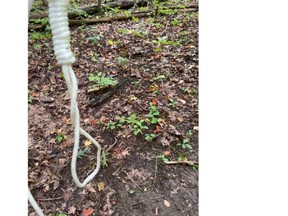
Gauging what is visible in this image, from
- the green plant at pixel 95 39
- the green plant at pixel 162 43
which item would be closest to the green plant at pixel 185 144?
the green plant at pixel 162 43

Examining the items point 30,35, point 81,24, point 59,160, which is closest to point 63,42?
point 59,160

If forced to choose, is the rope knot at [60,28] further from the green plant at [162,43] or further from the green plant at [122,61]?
the green plant at [162,43]

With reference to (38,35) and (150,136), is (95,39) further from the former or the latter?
(150,136)

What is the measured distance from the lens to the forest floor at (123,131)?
1.59m

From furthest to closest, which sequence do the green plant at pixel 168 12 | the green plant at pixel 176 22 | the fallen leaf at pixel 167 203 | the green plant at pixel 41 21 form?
the green plant at pixel 168 12 < the green plant at pixel 176 22 < the green plant at pixel 41 21 < the fallen leaf at pixel 167 203

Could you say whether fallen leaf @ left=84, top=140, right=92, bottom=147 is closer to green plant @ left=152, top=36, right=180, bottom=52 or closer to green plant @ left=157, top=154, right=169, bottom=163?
green plant @ left=157, top=154, right=169, bottom=163

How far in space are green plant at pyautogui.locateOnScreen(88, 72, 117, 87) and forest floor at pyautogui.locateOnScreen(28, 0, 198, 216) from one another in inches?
2.0

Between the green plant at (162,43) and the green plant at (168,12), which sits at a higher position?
the green plant at (168,12)

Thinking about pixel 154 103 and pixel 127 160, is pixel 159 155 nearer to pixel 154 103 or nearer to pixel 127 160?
pixel 127 160

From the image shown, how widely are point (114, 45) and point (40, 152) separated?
1.69 meters

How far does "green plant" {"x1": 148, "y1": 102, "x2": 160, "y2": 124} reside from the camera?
2000mm

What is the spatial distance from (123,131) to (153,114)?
0.90ft

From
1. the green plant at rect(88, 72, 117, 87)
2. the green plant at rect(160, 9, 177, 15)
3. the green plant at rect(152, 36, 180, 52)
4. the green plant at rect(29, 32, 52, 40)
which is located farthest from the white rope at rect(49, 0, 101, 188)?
the green plant at rect(160, 9, 177, 15)

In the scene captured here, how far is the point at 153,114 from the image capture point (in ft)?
6.75
